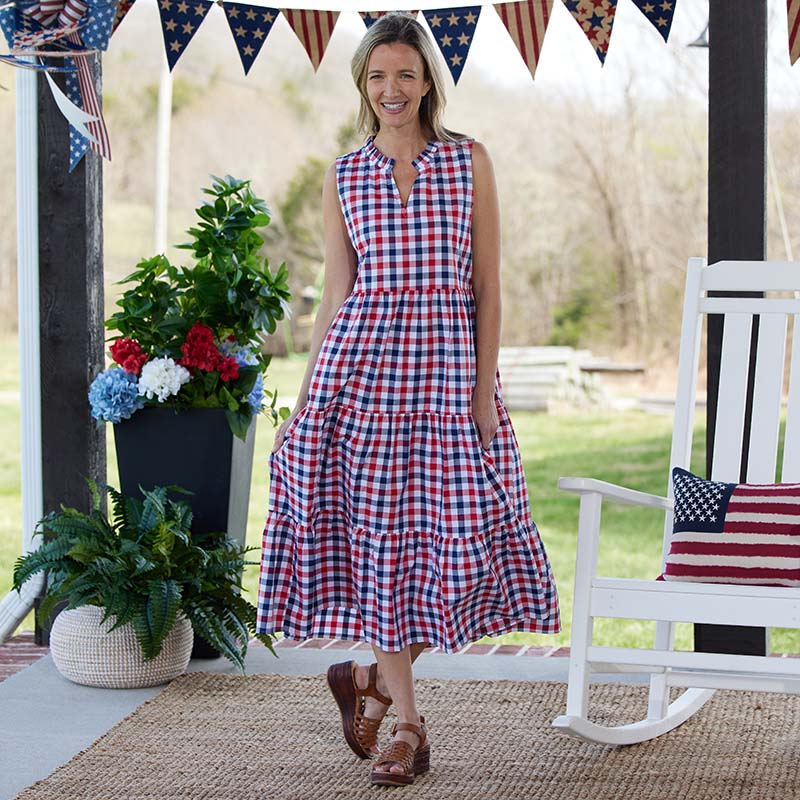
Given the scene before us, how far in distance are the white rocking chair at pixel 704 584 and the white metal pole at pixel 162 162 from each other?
8.70 meters

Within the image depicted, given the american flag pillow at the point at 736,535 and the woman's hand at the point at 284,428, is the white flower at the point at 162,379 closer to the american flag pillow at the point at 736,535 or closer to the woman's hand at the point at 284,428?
the woman's hand at the point at 284,428

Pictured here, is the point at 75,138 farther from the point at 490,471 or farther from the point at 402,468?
the point at 490,471

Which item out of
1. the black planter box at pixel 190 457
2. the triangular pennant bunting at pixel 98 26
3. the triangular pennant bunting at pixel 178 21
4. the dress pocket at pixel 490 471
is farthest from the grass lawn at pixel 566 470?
the triangular pennant bunting at pixel 98 26

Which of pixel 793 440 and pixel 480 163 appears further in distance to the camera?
pixel 793 440

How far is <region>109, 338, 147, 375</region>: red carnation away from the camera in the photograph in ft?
10.8

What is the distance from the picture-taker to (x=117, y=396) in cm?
325

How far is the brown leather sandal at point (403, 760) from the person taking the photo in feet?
7.88

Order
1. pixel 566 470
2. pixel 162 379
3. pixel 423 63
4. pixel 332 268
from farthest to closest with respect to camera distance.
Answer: pixel 566 470
pixel 162 379
pixel 332 268
pixel 423 63

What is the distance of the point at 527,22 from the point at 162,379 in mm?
1354

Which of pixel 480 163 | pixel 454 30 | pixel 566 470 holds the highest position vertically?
pixel 454 30

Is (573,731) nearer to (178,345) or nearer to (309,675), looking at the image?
(309,675)

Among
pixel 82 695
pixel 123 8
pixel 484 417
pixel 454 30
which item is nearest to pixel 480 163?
pixel 484 417

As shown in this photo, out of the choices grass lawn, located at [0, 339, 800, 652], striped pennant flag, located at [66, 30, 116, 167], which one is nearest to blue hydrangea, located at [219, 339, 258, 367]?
striped pennant flag, located at [66, 30, 116, 167]

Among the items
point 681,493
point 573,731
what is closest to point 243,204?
point 681,493
